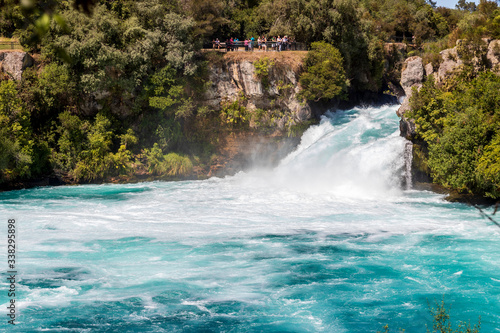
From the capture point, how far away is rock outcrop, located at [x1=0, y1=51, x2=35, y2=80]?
3231cm

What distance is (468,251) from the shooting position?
1853cm

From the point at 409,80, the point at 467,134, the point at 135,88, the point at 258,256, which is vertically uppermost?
the point at 409,80

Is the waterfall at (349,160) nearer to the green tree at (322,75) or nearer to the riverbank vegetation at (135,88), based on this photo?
the green tree at (322,75)

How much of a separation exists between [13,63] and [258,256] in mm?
23557

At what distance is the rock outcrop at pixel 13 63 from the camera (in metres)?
32.3

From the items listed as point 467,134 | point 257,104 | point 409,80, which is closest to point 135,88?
point 257,104

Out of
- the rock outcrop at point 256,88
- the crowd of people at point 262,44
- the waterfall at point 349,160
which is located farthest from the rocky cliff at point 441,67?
the crowd of people at point 262,44

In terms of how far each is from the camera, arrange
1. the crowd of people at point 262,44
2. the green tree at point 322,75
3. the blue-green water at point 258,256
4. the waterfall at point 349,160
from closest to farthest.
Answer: the blue-green water at point 258,256 → the waterfall at point 349,160 → the green tree at point 322,75 → the crowd of people at point 262,44

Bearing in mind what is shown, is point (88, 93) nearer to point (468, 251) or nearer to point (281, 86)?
point (281, 86)

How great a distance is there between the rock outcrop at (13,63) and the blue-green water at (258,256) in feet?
27.2

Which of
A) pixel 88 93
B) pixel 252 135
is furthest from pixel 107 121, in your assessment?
pixel 252 135

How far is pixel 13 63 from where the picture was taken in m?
32.3

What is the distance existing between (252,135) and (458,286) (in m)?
22.6

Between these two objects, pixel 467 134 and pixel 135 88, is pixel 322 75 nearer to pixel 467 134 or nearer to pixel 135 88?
pixel 135 88
